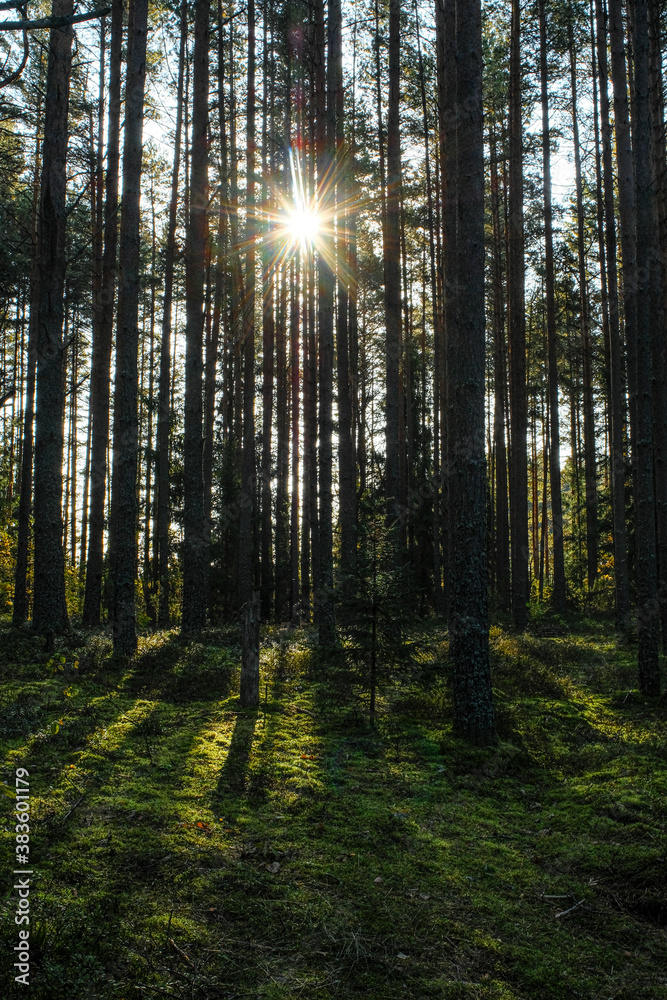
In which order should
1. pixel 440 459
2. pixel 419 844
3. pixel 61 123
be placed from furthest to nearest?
1. pixel 440 459
2. pixel 61 123
3. pixel 419 844

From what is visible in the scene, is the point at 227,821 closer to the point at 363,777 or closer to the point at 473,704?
the point at 363,777

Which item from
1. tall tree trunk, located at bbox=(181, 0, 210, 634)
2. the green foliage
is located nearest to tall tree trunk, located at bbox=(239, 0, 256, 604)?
tall tree trunk, located at bbox=(181, 0, 210, 634)

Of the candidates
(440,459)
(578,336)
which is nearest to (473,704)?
(440,459)

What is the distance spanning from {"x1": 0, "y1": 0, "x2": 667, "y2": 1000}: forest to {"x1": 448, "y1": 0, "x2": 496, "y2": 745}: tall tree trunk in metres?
0.04

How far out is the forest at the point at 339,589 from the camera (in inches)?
133

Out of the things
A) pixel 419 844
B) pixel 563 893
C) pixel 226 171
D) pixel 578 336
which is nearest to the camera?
pixel 563 893

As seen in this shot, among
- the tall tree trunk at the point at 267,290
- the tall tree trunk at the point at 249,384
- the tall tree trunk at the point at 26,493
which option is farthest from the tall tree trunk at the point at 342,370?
the tall tree trunk at the point at 26,493

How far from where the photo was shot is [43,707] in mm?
6516

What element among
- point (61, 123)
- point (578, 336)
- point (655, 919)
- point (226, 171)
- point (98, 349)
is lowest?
point (655, 919)

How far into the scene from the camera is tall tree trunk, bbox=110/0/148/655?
10.0 m

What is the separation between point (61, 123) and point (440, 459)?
1477cm

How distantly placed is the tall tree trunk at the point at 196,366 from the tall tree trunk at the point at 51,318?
106 inches

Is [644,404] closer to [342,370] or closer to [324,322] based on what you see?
[342,370]

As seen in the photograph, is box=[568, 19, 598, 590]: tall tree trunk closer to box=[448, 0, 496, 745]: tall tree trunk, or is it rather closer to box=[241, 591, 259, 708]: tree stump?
box=[448, 0, 496, 745]: tall tree trunk
